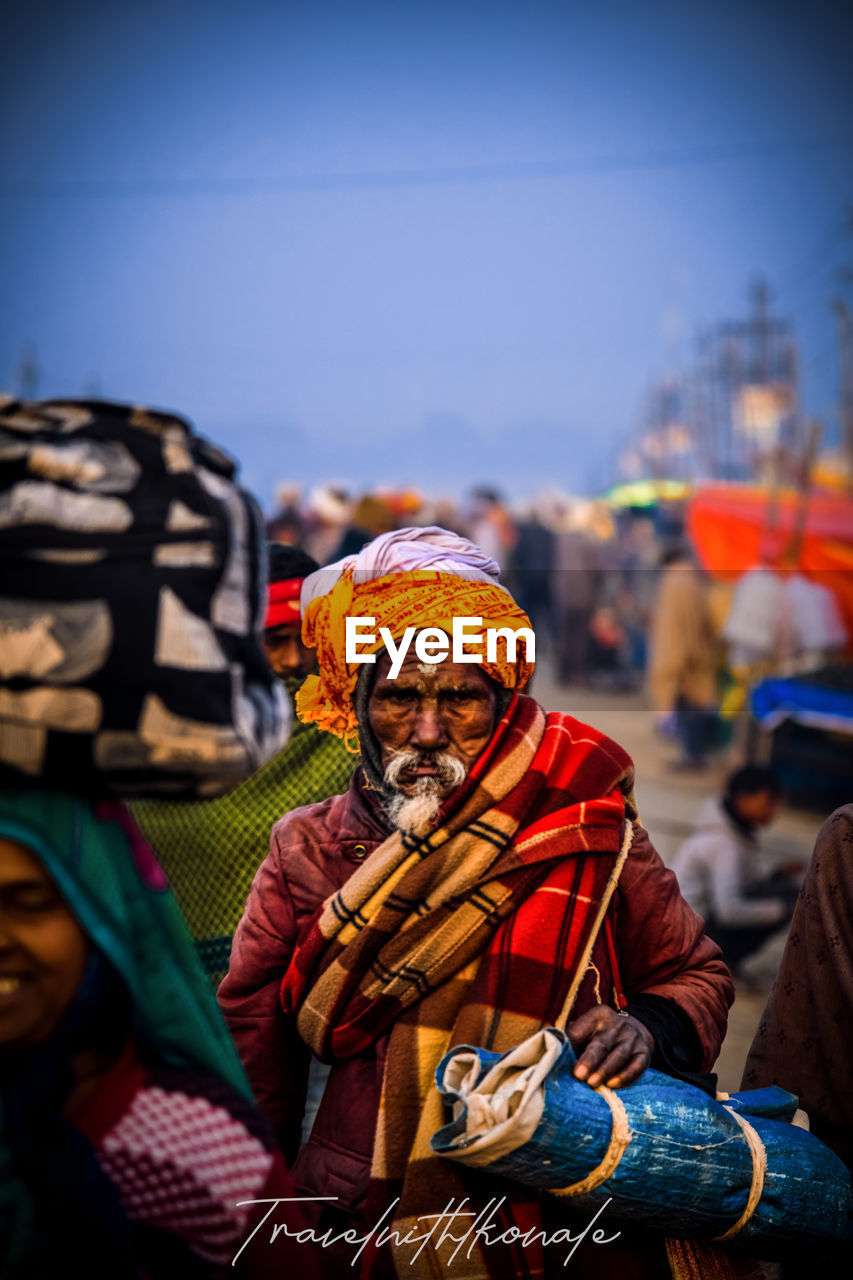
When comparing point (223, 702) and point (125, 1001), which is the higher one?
point (223, 702)

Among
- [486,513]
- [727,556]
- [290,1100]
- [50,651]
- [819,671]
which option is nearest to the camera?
[50,651]

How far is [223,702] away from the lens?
1559mm

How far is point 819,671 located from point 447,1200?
9533 millimetres

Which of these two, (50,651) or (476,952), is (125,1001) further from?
(476,952)

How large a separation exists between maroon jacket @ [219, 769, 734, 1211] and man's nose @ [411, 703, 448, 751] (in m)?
0.17

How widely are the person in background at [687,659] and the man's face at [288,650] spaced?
33.4 feet

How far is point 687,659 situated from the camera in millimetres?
13656

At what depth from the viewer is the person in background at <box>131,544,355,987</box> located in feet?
11.3

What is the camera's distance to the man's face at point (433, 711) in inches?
104

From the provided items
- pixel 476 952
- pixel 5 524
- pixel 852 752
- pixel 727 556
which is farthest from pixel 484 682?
pixel 727 556

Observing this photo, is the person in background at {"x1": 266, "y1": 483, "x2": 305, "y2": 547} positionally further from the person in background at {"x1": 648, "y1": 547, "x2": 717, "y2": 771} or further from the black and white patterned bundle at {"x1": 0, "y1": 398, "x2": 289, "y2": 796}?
the black and white patterned bundle at {"x1": 0, "y1": 398, "x2": 289, "y2": 796}

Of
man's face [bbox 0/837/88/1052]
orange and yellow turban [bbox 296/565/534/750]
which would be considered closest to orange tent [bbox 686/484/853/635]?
orange and yellow turban [bbox 296/565/534/750]

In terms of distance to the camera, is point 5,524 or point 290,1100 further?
point 290,1100

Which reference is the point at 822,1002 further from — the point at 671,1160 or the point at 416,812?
the point at 416,812
